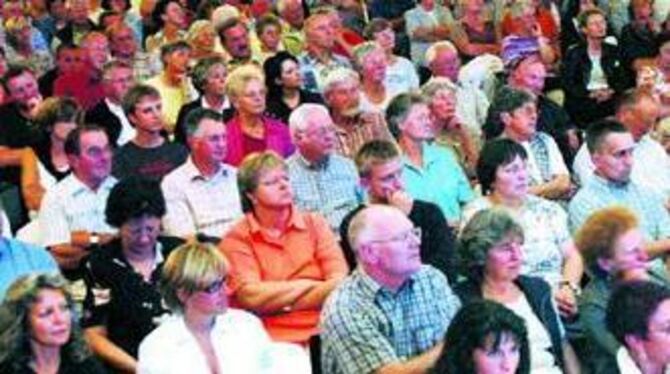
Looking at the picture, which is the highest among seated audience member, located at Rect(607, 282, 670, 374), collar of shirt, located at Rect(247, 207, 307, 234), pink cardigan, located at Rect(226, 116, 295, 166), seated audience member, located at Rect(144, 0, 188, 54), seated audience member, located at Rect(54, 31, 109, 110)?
seated audience member, located at Rect(144, 0, 188, 54)

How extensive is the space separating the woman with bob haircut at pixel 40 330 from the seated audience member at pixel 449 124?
298 cm

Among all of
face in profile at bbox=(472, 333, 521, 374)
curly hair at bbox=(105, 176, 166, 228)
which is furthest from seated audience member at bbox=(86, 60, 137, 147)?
face in profile at bbox=(472, 333, 521, 374)

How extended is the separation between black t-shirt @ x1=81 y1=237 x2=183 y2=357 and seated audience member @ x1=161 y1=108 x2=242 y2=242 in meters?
0.87

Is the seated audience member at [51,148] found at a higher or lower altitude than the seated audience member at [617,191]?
higher

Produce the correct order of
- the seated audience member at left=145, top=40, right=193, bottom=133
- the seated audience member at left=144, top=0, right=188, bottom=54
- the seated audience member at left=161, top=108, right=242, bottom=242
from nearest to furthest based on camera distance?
the seated audience member at left=161, top=108, right=242, bottom=242 → the seated audience member at left=145, top=40, right=193, bottom=133 → the seated audience member at left=144, top=0, right=188, bottom=54

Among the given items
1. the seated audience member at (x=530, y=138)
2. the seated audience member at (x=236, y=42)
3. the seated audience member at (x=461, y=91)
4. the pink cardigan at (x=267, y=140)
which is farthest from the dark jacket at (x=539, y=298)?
the seated audience member at (x=236, y=42)

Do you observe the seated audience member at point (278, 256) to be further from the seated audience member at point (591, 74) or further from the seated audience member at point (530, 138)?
the seated audience member at point (591, 74)

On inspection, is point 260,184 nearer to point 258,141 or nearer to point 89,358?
point 89,358

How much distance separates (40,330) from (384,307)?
1.01 meters

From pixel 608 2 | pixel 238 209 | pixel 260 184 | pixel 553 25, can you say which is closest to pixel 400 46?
pixel 553 25

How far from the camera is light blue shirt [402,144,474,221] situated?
6.14 m

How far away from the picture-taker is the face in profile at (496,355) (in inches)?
154

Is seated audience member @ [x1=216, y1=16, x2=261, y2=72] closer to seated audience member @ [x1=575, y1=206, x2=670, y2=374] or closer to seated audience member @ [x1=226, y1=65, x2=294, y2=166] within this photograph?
seated audience member @ [x1=226, y1=65, x2=294, y2=166]

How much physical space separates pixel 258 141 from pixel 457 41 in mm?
3412
